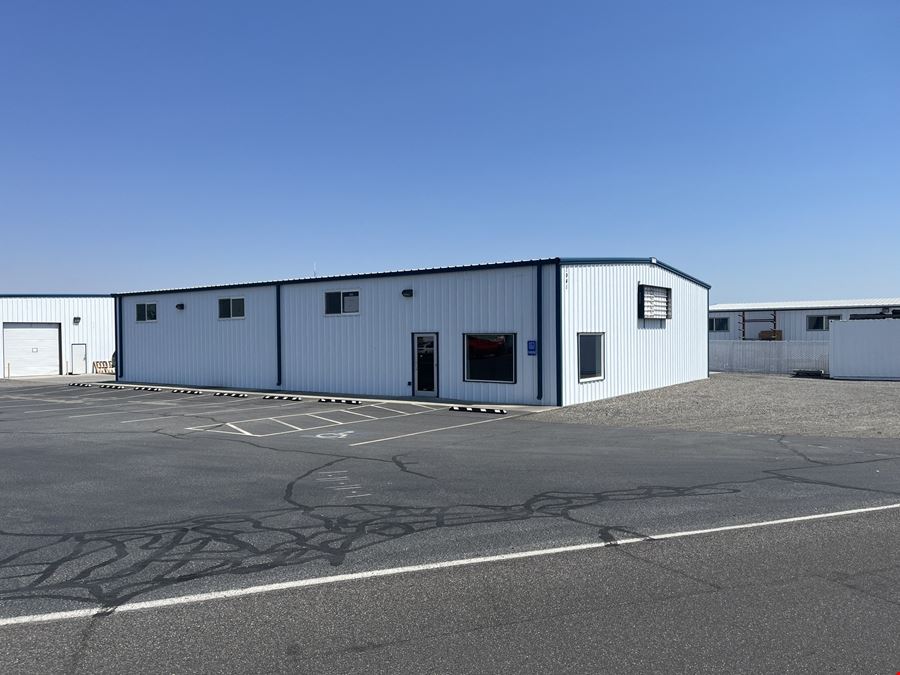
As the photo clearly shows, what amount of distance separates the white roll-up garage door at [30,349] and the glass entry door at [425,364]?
99.1 ft

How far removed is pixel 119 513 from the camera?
8742 mm

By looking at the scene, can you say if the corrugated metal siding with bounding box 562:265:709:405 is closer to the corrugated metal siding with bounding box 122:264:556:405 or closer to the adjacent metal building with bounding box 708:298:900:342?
the corrugated metal siding with bounding box 122:264:556:405

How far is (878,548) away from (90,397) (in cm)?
2741

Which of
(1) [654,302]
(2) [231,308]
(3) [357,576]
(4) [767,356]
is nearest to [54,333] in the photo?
(2) [231,308]

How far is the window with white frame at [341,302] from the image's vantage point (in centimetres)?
2695

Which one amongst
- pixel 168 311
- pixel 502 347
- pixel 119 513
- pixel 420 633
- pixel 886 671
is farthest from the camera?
pixel 168 311

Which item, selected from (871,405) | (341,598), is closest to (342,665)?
(341,598)

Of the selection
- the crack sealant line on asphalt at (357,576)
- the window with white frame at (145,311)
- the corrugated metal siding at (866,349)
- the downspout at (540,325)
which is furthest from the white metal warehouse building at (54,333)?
the crack sealant line on asphalt at (357,576)

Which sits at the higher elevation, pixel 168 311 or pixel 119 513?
pixel 168 311

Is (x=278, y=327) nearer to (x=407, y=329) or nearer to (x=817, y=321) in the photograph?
(x=407, y=329)

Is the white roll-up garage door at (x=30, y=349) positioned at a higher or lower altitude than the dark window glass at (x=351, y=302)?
lower

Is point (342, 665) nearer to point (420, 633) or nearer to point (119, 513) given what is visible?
point (420, 633)

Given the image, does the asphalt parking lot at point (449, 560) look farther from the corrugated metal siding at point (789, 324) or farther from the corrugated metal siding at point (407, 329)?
the corrugated metal siding at point (789, 324)

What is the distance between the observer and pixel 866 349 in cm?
3303
